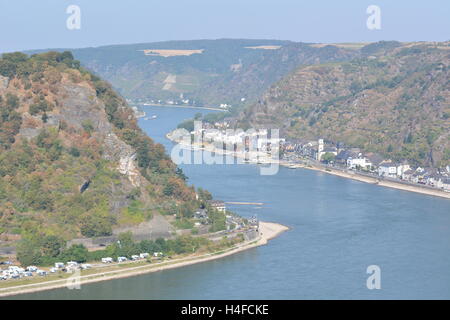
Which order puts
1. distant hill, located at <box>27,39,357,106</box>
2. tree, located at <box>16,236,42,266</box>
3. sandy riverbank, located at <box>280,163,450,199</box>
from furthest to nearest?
distant hill, located at <box>27,39,357,106</box> → sandy riverbank, located at <box>280,163,450,199</box> → tree, located at <box>16,236,42,266</box>

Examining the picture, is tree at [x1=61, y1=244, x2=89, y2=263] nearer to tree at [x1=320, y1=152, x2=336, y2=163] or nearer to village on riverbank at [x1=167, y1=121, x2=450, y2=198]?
village on riverbank at [x1=167, y1=121, x2=450, y2=198]

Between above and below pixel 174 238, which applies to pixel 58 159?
above

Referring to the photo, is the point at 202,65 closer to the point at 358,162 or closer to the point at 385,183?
the point at 358,162

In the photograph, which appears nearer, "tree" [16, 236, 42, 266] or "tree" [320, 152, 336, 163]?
"tree" [16, 236, 42, 266]

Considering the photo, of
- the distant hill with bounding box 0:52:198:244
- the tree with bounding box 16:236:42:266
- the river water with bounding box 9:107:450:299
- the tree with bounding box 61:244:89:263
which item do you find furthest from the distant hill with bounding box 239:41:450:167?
the tree with bounding box 16:236:42:266

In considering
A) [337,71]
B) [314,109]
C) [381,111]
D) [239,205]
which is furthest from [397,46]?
[239,205]

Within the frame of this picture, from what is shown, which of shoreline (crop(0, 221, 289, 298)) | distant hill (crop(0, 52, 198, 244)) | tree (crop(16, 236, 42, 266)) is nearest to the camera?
shoreline (crop(0, 221, 289, 298))

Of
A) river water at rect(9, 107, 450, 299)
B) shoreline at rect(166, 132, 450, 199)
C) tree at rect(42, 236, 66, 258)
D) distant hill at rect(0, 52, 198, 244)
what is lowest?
shoreline at rect(166, 132, 450, 199)

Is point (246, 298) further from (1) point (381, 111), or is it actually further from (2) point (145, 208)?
(1) point (381, 111)
